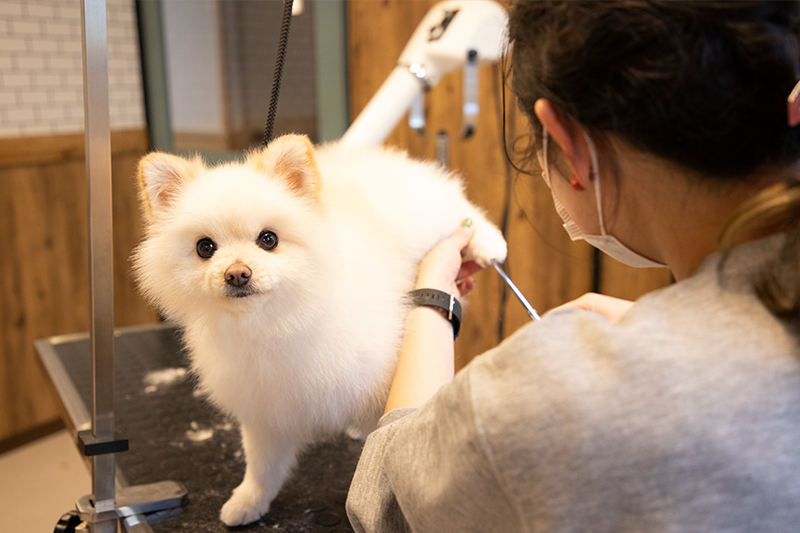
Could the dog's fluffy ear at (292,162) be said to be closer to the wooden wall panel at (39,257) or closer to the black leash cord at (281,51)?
Answer: the black leash cord at (281,51)

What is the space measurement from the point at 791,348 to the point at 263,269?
23.9 inches

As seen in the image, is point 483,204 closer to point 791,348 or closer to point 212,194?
point 212,194

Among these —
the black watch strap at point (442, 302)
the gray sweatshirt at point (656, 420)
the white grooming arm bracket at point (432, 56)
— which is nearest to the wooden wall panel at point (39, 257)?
the white grooming arm bracket at point (432, 56)

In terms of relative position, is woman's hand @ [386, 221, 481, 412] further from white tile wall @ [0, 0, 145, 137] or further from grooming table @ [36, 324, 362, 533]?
white tile wall @ [0, 0, 145, 137]

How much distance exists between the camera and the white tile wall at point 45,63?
288 centimetres

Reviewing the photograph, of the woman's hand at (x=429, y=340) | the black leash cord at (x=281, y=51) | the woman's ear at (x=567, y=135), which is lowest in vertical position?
the woman's hand at (x=429, y=340)

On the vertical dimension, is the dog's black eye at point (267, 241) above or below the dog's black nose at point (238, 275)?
above

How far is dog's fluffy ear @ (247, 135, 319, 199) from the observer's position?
894mm

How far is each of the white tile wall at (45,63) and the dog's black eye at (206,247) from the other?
7.95ft

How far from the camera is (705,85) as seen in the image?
1.80 ft

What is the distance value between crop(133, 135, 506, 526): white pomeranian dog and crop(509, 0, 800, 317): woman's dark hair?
45 cm

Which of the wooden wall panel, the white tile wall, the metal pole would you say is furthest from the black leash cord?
the wooden wall panel

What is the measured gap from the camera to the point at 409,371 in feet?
2.92

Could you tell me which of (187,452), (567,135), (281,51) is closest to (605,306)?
(567,135)
